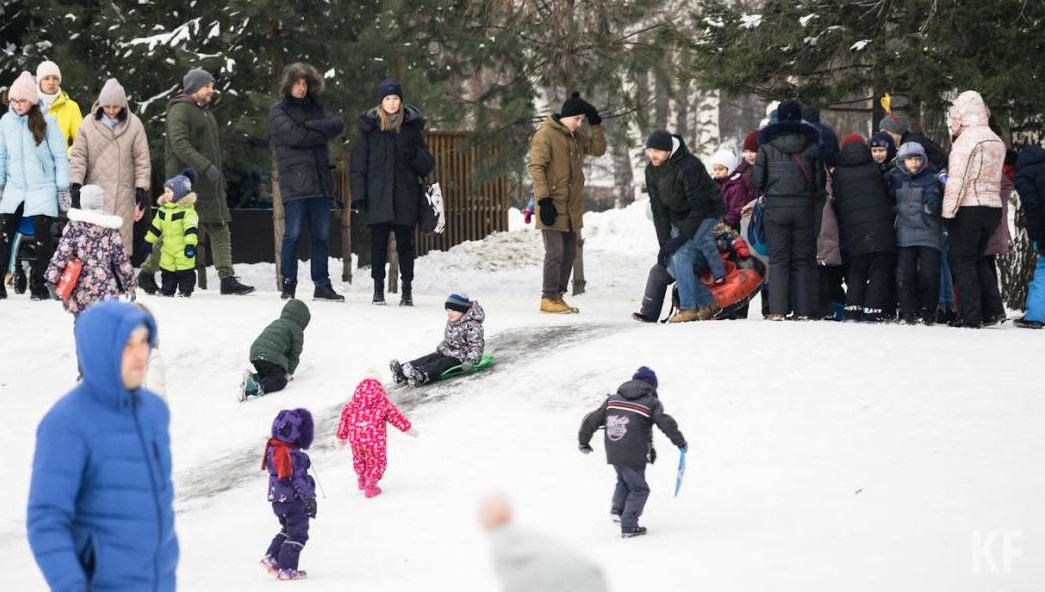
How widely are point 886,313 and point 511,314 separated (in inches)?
135

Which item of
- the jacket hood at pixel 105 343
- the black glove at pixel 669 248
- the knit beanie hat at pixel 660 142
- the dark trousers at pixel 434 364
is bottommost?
the dark trousers at pixel 434 364

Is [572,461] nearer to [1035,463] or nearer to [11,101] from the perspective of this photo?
[1035,463]

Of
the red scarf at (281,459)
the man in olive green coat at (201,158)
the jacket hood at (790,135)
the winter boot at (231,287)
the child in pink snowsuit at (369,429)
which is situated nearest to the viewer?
the red scarf at (281,459)

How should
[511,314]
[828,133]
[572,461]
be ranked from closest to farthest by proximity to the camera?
[572,461], [828,133], [511,314]

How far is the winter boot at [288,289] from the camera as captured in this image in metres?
14.6

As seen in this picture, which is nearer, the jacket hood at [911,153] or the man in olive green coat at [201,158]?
the jacket hood at [911,153]

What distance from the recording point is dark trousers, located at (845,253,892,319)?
12391mm

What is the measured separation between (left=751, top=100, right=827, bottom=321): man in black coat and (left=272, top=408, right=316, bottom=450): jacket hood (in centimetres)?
554

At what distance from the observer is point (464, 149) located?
21.1 m

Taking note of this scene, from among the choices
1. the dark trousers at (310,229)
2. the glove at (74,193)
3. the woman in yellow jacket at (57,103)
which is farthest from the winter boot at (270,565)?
the woman in yellow jacket at (57,103)

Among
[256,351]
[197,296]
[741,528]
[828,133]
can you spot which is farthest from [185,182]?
[741,528]

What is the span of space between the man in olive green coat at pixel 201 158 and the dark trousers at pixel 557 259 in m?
3.36

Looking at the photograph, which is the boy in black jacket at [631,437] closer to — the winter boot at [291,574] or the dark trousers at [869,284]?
the winter boot at [291,574]

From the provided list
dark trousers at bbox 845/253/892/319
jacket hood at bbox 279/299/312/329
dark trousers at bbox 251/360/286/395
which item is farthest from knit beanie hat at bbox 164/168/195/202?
dark trousers at bbox 845/253/892/319
